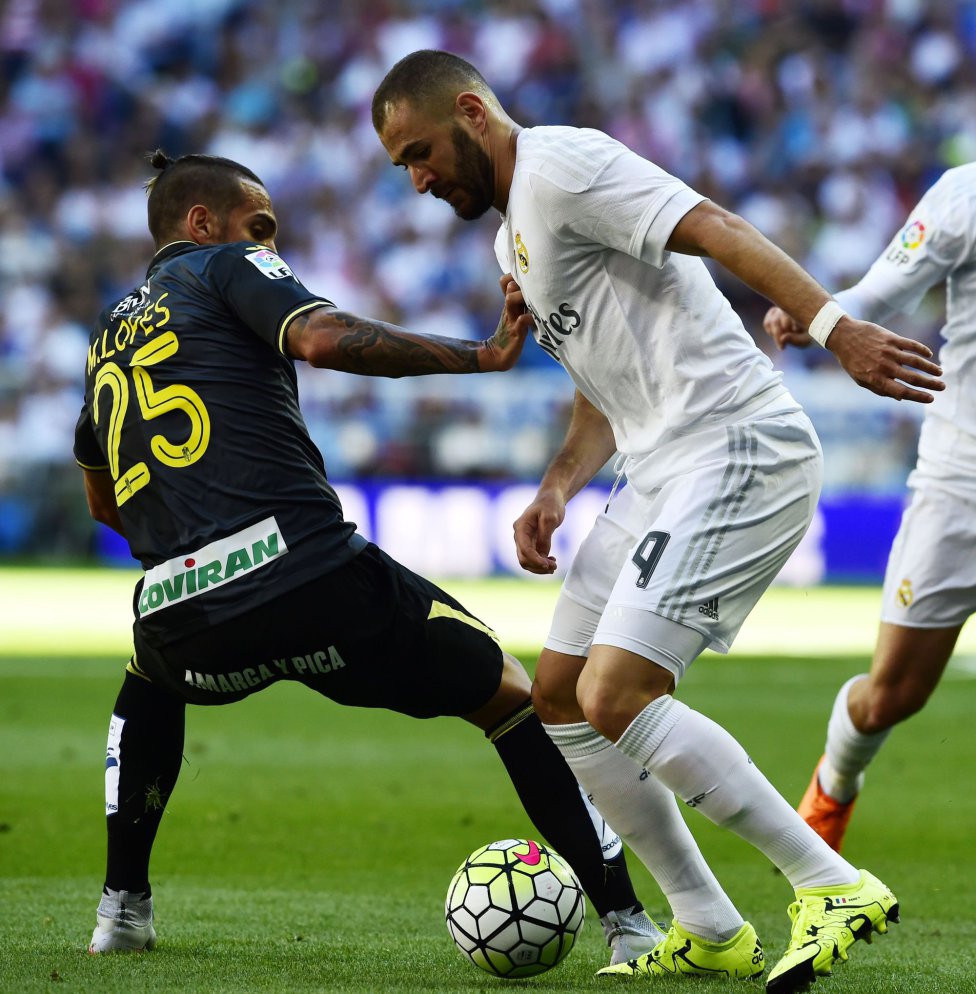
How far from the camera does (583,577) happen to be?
4.36 metres

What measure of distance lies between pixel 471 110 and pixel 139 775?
2031 millimetres

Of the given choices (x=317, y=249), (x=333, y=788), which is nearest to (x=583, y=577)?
(x=333, y=788)

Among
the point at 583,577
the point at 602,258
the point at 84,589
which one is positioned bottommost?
the point at 84,589

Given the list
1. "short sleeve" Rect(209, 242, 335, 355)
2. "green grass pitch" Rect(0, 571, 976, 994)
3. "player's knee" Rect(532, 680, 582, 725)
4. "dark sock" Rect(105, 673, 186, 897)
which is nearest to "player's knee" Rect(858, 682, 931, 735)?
"green grass pitch" Rect(0, 571, 976, 994)

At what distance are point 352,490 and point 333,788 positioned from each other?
8.87m

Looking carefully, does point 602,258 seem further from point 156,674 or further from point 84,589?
point 84,589

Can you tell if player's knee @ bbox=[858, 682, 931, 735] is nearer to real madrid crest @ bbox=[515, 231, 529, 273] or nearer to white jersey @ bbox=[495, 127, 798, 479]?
white jersey @ bbox=[495, 127, 798, 479]

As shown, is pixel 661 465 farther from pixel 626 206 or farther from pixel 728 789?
pixel 728 789

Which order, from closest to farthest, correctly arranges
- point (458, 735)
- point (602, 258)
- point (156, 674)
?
point (602, 258), point (156, 674), point (458, 735)

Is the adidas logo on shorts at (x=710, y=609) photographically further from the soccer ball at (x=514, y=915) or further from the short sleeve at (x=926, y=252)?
the short sleeve at (x=926, y=252)

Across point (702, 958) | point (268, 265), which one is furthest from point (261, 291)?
point (702, 958)

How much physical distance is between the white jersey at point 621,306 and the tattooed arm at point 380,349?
0.18 meters

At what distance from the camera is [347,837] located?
6.60 m

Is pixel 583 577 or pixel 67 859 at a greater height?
pixel 583 577
